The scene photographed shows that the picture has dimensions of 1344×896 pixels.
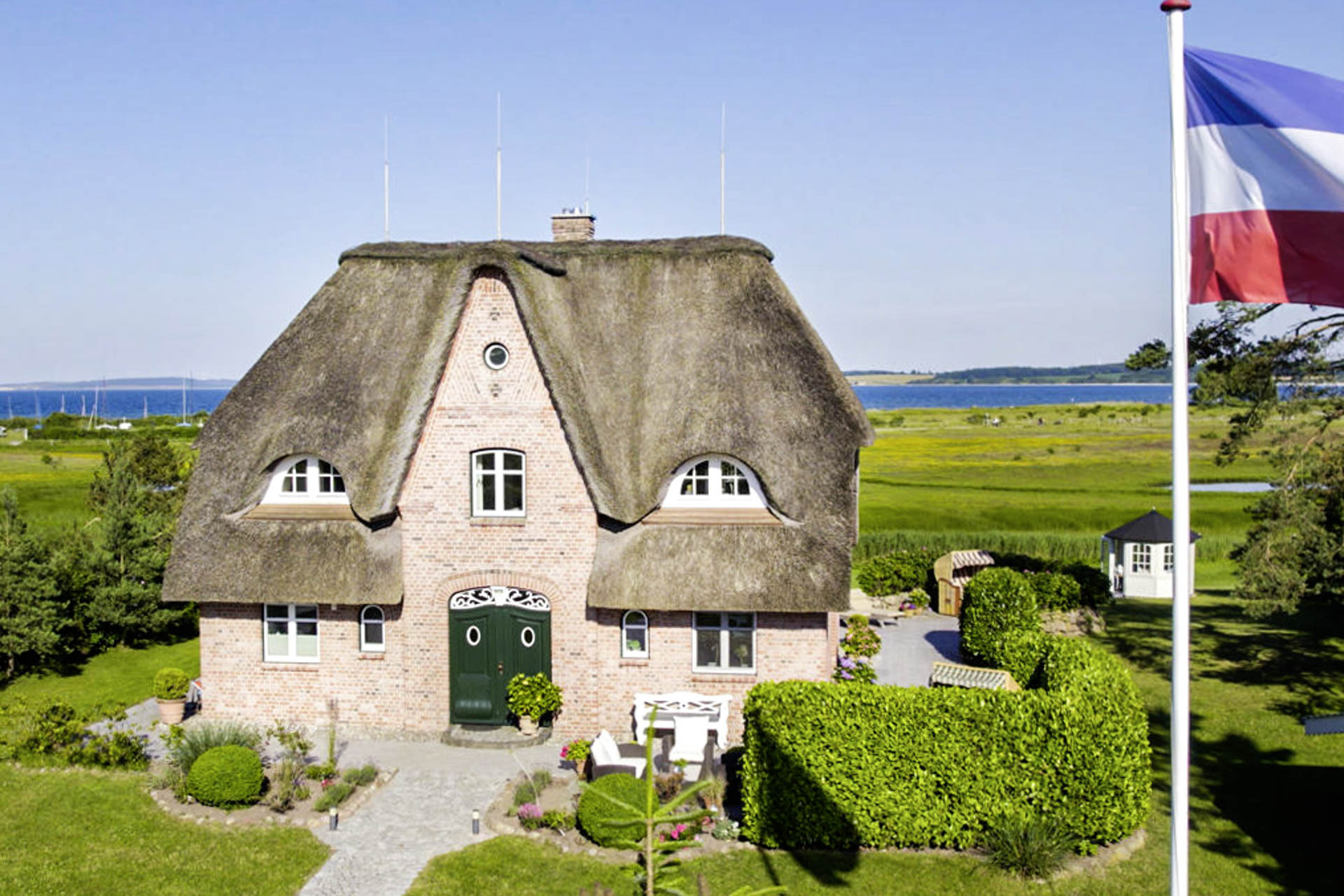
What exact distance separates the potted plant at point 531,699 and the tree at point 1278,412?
1352 cm

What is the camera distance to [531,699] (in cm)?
1872

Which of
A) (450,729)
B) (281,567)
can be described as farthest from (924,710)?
(281,567)

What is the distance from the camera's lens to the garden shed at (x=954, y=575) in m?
31.7

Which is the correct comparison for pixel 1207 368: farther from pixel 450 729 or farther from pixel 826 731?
pixel 450 729

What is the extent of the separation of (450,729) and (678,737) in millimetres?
4641

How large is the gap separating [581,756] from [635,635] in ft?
8.75

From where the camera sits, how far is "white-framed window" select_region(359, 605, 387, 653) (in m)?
19.5

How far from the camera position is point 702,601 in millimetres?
18047

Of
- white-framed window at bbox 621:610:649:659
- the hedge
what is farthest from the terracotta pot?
the hedge

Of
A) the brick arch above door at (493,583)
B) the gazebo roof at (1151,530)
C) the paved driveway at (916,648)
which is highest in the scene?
the brick arch above door at (493,583)

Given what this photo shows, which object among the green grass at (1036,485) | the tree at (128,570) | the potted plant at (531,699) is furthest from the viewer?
the green grass at (1036,485)

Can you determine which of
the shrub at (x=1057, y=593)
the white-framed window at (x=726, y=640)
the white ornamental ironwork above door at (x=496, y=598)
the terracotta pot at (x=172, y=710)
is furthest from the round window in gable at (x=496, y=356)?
the shrub at (x=1057, y=593)

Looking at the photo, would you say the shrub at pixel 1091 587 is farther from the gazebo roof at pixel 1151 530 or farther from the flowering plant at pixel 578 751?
the flowering plant at pixel 578 751

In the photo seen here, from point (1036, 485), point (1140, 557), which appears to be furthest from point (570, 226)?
point (1036, 485)
